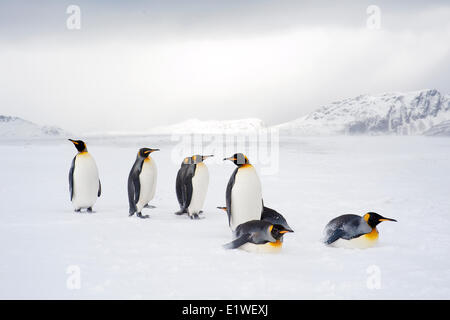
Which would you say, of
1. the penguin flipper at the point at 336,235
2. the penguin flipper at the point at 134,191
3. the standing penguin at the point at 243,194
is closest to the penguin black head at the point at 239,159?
the standing penguin at the point at 243,194

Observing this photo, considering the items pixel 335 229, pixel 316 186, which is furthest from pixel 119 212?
pixel 316 186

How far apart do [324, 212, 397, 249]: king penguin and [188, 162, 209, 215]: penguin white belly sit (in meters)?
2.14

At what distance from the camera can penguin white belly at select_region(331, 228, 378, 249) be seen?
4.18 meters

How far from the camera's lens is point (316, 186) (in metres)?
9.23

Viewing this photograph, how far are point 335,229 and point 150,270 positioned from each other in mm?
1960

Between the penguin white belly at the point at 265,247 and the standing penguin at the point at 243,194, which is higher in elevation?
the standing penguin at the point at 243,194

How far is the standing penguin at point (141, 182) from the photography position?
5758 mm

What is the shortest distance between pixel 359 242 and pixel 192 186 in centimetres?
251

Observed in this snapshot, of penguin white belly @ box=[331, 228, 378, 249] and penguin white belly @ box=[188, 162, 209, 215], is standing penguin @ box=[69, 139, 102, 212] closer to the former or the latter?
penguin white belly @ box=[188, 162, 209, 215]

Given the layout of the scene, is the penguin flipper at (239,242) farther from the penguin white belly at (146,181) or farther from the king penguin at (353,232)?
the penguin white belly at (146,181)

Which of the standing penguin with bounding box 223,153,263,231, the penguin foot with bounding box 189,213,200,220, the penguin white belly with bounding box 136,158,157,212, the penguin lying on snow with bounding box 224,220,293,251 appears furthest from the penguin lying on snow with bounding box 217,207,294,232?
the penguin white belly with bounding box 136,158,157,212

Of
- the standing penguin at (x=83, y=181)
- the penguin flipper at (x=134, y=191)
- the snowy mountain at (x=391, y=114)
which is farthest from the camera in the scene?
the snowy mountain at (x=391, y=114)

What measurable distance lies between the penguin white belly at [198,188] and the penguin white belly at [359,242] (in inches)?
87.8

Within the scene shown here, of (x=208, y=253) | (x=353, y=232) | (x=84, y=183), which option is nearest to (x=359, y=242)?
(x=353, y=232)
